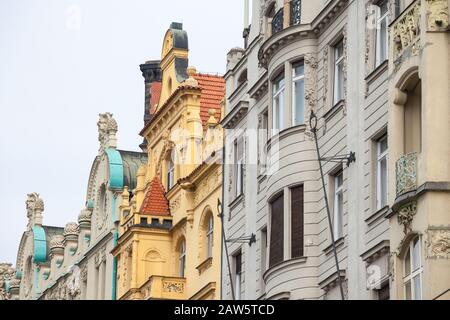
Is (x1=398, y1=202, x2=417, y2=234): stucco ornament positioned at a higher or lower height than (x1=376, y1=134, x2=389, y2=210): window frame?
lower

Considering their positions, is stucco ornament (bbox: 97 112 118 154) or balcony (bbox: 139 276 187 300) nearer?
balcony (bbox: 139 276 187 300)

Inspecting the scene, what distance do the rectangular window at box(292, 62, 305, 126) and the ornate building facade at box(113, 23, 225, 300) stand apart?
8854mm

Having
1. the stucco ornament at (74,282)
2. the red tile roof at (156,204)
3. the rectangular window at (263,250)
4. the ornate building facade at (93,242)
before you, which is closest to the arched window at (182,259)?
the red tile roof at (156,204)

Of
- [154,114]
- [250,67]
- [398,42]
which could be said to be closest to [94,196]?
[154,114]

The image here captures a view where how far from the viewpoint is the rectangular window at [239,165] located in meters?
54.9

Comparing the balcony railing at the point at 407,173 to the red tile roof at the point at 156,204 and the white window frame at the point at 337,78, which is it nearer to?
the white window frame at the point at 337,78

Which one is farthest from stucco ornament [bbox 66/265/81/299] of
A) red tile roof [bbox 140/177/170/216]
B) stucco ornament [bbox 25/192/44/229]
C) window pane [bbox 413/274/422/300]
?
window pane [bbox 413/274/422/300]

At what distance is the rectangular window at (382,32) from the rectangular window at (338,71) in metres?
2.40

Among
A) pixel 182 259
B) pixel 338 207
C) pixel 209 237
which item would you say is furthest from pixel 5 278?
pixel 338 207

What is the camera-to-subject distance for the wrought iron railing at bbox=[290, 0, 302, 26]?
162ft

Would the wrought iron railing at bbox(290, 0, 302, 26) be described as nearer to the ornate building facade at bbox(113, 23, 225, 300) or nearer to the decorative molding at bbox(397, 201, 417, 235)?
the ornate building facade at bbox(113, 23, 225, 300)

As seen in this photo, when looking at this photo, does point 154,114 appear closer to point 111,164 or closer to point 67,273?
point 111,164
